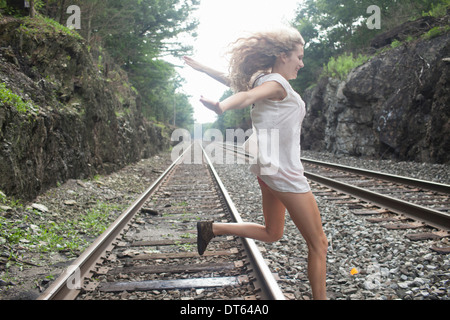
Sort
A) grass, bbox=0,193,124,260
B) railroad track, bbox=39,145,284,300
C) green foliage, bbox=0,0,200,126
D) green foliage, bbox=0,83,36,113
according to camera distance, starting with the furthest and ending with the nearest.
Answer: green foliage, bbox=0,0,200,126, green foliage, bbox=0,83,36,113, grass, bbox=0,193,124,260, railroad track, bbox=39,145,284,300

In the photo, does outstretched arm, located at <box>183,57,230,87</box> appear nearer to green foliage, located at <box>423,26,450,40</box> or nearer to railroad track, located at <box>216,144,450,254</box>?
railroad track, located at <box>216,144,450,254</box>

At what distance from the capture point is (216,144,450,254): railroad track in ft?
13.4

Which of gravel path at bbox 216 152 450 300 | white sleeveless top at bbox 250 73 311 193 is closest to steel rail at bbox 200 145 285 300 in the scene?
gravel path at bbox 216 152 450 300

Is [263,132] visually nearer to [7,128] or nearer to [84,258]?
[84,258]

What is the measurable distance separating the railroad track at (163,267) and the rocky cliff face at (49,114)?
6.34 ft

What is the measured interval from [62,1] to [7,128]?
7.19m

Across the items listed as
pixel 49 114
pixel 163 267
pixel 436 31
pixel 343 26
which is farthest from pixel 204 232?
pixel 343 26

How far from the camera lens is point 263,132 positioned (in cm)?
204

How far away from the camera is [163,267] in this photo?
10.4 ft

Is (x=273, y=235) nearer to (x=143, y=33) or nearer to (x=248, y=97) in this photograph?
(x=248, y=97)

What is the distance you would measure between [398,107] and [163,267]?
1224 centimetres

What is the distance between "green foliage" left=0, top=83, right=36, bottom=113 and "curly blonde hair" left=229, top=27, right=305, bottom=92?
13.5 feet

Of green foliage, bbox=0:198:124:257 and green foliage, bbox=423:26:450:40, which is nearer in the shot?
green foliage, bbox=0:198:124:257
